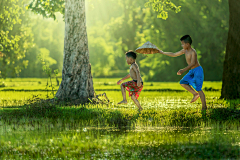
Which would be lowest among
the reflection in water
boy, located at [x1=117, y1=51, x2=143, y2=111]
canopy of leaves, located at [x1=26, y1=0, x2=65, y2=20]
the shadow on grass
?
the reflection in water

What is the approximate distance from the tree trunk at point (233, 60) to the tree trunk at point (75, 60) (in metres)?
5.87

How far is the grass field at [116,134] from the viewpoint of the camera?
19.4 ft

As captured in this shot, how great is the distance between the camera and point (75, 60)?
1380cm

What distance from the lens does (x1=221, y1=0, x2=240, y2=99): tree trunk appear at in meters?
15.1

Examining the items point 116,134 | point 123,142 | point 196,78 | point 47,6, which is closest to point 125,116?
point 116,134

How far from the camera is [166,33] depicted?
3916 centimetres

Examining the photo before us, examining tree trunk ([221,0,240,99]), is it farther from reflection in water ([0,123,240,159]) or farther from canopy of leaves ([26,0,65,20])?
canopy of leaves ([26,0,65,20])

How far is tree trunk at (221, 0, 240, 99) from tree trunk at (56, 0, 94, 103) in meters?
5.87

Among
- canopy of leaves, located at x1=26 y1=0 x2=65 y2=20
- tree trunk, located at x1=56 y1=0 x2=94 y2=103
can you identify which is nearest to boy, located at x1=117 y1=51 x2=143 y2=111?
tree trunk, located at x1=56 y1=0 x2=94 y2=103

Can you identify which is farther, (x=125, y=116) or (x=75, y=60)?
(x=75, y=60)

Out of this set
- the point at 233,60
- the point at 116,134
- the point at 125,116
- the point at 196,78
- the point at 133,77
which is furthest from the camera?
the point at 233,60

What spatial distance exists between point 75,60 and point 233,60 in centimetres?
670

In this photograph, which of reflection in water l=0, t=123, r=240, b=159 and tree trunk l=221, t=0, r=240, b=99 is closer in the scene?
reflection in water l=0, t=123, r=240, b=159

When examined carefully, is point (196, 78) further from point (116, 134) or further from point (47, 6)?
point (47, 6)
